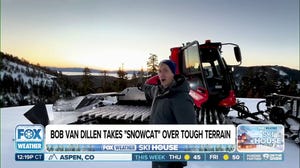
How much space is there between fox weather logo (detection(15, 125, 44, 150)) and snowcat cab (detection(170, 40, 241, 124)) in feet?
5.15

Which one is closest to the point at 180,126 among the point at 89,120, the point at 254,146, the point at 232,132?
the point at 232,132

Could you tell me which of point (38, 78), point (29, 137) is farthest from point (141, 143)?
point (38, 78)

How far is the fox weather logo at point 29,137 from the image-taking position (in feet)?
5.72

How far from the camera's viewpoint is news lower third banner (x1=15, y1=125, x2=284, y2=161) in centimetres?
169

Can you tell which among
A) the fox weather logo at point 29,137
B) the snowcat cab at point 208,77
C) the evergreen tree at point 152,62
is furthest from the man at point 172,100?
the snowcat cab at point 208,77

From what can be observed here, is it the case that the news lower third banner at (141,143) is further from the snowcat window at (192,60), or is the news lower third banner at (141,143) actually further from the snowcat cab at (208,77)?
the snowcat window at (192,60)

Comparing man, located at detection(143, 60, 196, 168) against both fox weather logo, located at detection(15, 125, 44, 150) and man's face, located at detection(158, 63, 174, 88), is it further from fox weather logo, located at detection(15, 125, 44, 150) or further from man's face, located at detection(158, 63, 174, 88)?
fox weather logo, located at detection(15, 125, 44, 150)

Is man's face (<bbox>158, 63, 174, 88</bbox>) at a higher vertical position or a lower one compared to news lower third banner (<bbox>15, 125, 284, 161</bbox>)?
higher

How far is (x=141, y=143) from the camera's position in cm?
171

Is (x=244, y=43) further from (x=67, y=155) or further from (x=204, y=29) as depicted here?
(x=67, y=155)

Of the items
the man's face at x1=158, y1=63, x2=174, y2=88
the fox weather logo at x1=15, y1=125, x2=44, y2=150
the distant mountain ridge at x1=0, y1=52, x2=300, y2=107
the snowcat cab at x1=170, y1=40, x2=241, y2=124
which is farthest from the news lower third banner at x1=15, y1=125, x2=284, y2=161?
the snowcat cab at x1=170, y1=40, x2=241, y2=124

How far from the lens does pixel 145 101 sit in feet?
11.5

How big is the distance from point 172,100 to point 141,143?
34cm

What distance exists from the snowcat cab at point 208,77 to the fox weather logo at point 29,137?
1.57 meters
